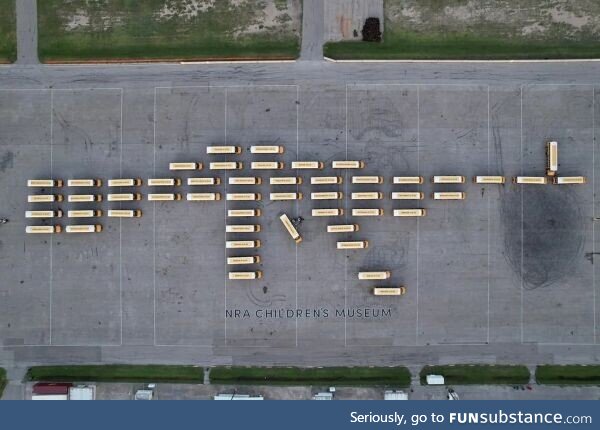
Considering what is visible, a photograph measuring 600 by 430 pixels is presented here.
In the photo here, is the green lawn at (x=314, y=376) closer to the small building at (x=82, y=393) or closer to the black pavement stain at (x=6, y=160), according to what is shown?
the small building at (x=82, y=393)

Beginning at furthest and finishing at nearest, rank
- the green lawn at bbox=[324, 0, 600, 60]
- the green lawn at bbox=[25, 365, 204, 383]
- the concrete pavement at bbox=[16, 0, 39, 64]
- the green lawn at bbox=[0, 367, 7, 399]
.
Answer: the concrete pavement at bbox=[16, 0, 39, 64] → the green lawn at bbox=[0, 367, 7, 399] → the green lawn at bbox=[25, 365, 204, 383] → the green lawn at bbox=[324, 0, 600, 60]

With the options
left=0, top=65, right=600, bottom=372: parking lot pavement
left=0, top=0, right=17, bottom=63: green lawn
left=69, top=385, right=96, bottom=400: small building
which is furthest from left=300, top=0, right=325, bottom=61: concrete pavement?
left=69, top=385, right=96, bottom=400: small building

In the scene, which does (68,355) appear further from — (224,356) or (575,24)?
(575,24)

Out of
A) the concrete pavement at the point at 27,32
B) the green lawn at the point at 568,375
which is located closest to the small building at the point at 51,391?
the concrete pavement at the point at 27,32

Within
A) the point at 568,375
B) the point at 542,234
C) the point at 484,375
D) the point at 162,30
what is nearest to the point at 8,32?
the point at 162,30

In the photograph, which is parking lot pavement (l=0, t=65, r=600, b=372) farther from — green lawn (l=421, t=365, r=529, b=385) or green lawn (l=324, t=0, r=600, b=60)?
green lawn (l=324, t=0, r=600, b=60)

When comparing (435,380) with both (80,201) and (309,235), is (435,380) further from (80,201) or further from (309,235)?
(80,201)

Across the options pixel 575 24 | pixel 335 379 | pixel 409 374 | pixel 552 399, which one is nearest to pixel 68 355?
pixel 335 379
